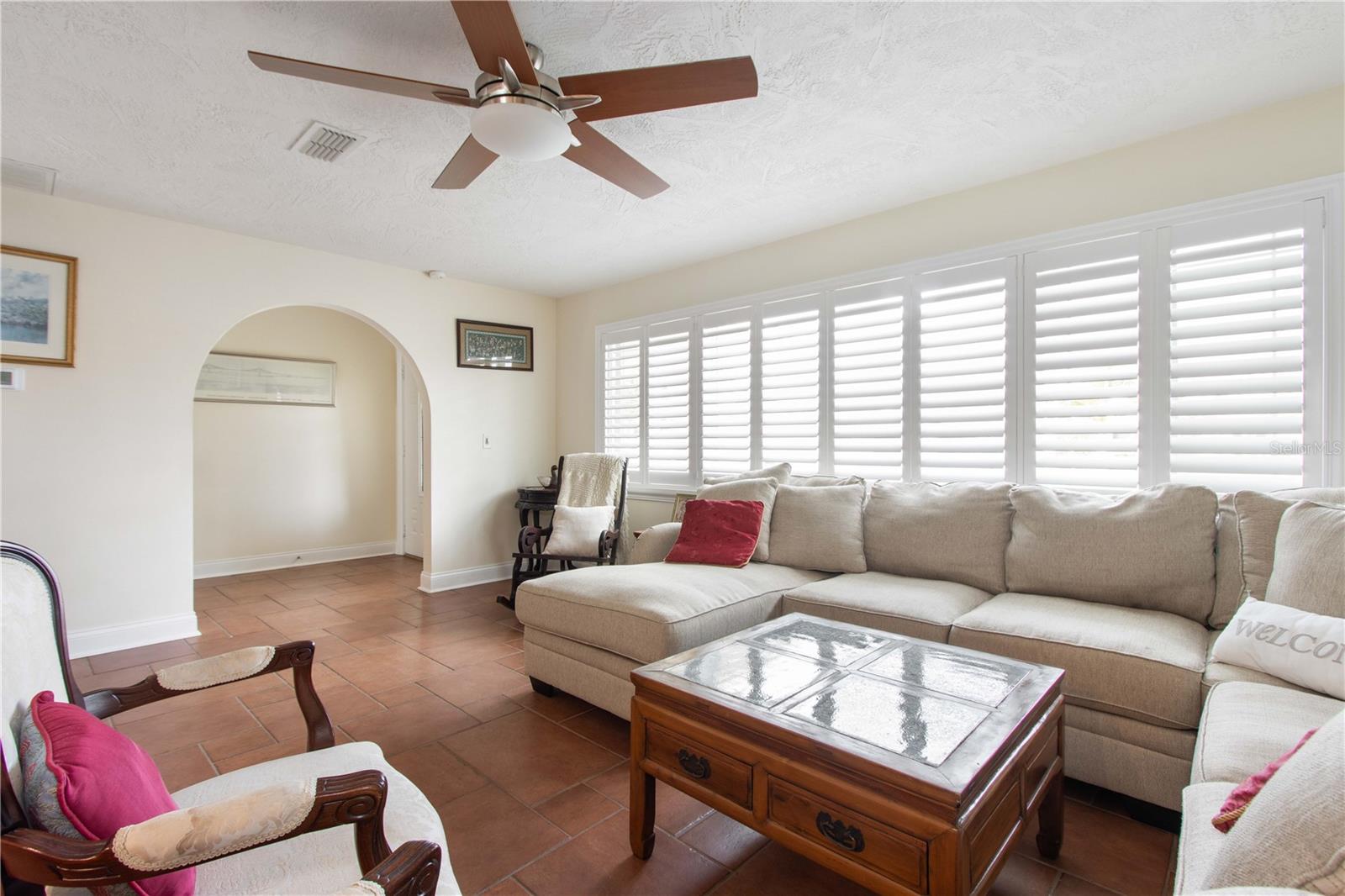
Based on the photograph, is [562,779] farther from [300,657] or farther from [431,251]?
[431,251]

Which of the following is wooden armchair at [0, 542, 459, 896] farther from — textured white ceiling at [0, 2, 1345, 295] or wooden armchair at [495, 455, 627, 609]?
wooden armchair at [495, 455, 627, 609]

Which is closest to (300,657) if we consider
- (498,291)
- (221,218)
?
(221,218)

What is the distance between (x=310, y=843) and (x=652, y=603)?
144 centimetres

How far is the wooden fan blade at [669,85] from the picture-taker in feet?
5.64

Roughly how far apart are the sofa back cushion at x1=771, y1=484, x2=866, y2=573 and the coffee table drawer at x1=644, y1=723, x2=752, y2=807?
167cm

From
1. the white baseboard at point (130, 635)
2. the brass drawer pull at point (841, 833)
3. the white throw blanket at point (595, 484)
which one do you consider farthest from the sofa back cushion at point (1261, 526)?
the white baseboard at point (130, 635)

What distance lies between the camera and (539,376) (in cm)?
556

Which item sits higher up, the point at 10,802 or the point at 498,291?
the point at 498,291

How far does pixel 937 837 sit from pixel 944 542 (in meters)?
1.88

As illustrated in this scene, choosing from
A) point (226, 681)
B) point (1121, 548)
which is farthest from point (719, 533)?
point (226, 681)

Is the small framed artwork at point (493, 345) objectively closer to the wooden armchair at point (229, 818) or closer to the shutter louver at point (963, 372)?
the shutter louver at point (963, 372)

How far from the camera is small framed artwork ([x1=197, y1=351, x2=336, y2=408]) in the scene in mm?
5266

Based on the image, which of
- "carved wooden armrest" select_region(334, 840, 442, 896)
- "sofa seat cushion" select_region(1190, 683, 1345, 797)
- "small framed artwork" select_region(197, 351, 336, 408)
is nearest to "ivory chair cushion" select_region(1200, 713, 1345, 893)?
"sofa seat cushion" select_region(1190, 683, 1345, 797)

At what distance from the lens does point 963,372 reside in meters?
3.18
